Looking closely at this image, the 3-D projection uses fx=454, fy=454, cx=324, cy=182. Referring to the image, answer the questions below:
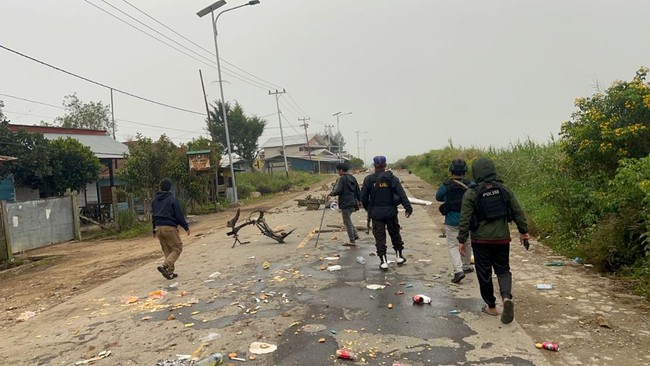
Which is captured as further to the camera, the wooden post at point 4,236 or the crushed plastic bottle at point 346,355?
the wooden post at point 4,236

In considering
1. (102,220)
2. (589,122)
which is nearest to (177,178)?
(102,220)

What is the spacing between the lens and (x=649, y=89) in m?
7.86

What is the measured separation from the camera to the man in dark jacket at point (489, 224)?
5.01 m

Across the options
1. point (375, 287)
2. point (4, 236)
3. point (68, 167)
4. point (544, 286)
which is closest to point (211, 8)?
point (68, 167)

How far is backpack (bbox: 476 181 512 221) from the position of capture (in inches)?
197

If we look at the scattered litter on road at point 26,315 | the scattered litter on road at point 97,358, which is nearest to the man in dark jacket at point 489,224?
the scattered litter on road at point 97,358

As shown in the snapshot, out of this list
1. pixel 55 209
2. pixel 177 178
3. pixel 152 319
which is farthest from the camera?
pixel 177 178

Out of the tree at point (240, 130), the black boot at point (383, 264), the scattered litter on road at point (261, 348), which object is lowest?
the scattered litter on road at point (261, 348)

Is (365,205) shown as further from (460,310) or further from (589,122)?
(589,122)

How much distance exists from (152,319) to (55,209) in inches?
447

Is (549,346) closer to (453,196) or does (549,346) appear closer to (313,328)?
(313,328)

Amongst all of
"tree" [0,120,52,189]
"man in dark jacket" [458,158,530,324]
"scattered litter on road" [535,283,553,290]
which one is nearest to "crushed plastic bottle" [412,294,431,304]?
"man in dark jacket" [458,158,530,324]

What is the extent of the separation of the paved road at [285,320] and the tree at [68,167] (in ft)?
36.9

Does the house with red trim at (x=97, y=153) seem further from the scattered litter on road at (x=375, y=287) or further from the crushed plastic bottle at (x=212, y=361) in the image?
the crushed plastic bottle at (x=212, y=361)
